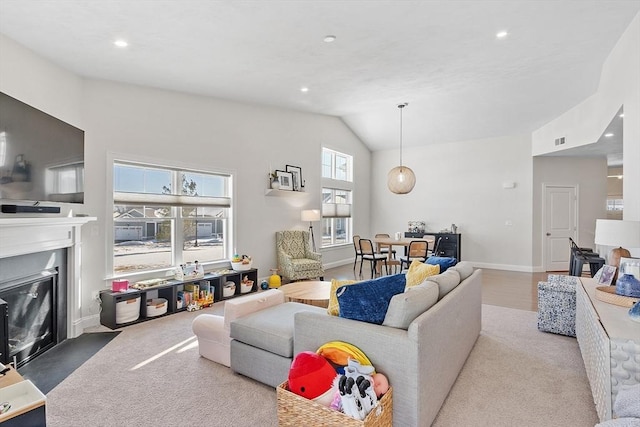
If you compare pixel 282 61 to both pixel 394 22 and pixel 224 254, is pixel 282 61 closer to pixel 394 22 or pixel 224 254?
pixel 394 22

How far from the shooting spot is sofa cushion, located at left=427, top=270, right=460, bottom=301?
2.59 metres

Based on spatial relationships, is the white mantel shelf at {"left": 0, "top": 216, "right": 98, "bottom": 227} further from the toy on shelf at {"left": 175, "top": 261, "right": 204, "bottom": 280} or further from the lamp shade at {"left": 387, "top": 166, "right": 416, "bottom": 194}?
the lamp shade at {"left": 387, "top": 166, "right": 416, "bottom": 194}

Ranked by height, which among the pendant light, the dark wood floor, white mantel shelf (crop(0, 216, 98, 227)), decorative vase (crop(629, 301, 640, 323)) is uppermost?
the pendant light

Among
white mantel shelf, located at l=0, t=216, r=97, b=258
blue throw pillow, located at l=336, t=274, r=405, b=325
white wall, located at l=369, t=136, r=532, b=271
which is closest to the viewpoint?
blue throw pillow, located at l=336, t=274, r=405, b=325

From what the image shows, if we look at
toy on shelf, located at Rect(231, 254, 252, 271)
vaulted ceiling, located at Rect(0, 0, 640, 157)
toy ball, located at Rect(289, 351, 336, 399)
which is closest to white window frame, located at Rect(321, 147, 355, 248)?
vaulted ceiling, located at Rect(0, 0, 640, 157)

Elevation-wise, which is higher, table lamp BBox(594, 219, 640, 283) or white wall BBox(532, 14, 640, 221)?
white wall BBox(532, 14, 640, 221)

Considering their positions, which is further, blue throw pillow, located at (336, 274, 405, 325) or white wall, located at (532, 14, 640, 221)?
white wall, located at (532, 14, 640, 221)

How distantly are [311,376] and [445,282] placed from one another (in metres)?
1.34

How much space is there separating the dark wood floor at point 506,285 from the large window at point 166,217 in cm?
262

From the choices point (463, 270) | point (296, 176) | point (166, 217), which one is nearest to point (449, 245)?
point (296, 176)

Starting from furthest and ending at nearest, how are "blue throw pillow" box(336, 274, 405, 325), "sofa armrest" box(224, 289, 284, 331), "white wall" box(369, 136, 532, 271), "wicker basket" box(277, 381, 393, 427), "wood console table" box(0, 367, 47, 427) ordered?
1. "white wall" box(369, 136, 532, 271)
2. "sofa armrest" box(224, 289, 284, 331)
3. "blue throw pillow" box(336, 274, 405, 325)
4. "wicker basket" box(277, 381, 393, 427)
5. "wood console table" box(0, 367, 47, 427)

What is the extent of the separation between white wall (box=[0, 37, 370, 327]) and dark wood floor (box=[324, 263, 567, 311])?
0.83 meters

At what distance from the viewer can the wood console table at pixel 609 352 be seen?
5.94 ft

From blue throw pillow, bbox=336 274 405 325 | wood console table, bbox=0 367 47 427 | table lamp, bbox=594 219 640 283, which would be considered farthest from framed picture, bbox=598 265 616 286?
wood console table, bbox=0 367 47 427
